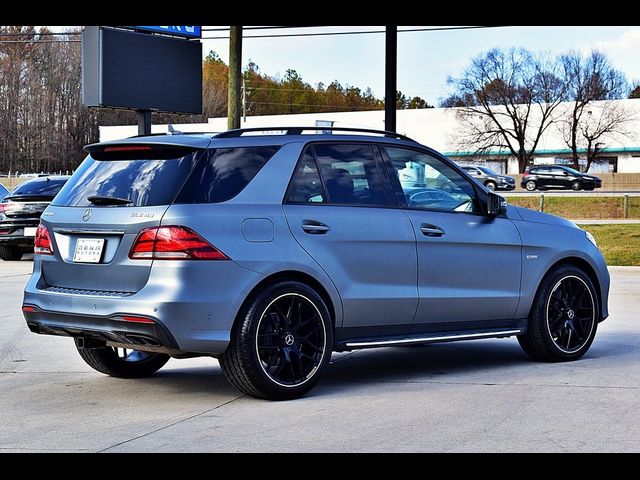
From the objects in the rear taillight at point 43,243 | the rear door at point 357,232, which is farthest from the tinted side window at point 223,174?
the rear taillight at point 43,243

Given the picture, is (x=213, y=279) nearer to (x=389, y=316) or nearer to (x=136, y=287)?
(x=136, y=287)

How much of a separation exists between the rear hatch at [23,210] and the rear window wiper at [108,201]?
46.0 ft

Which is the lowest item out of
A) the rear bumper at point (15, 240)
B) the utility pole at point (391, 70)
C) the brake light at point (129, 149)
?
the rear bumper at point (15, 240)

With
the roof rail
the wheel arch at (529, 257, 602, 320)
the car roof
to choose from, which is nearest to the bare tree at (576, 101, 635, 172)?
the wheel arch at (529, 257, 602, 320)

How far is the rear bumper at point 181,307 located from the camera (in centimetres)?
683

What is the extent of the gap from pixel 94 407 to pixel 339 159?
2.41 metres

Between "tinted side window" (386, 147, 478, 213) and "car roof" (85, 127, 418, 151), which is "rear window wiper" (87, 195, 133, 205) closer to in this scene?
"car roof" (85, 127, 418, 151)

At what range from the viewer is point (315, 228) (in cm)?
743

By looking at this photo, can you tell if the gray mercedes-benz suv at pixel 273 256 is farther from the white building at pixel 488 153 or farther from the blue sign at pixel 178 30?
the white building at pixel 488 153

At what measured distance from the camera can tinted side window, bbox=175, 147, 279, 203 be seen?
7117 millimetres

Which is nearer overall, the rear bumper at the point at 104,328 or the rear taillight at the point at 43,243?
the rear bumper at the point at 104,328

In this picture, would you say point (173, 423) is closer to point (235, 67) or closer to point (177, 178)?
point (177, 178)

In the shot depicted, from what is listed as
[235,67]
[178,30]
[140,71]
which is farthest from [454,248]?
[178,30]
